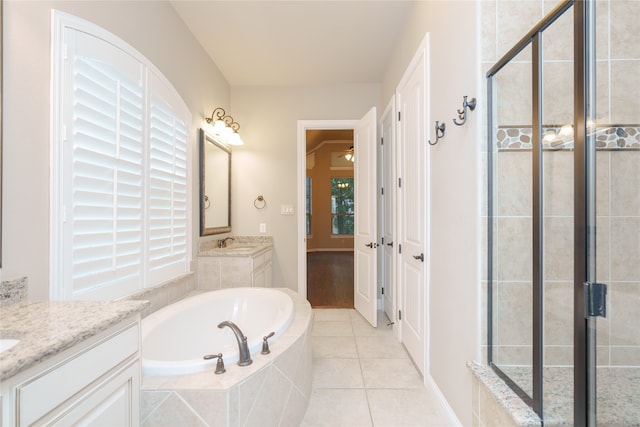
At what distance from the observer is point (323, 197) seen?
Answer: 942 cm

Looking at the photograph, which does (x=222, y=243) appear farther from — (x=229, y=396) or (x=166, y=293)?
(x=229, y=396)

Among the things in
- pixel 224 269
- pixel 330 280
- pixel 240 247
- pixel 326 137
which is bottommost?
pixel 330 280

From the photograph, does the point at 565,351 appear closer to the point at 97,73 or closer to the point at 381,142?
the point at 97,73

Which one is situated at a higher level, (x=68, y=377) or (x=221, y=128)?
(x=221, y=128)

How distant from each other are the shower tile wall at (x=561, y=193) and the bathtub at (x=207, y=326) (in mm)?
1254

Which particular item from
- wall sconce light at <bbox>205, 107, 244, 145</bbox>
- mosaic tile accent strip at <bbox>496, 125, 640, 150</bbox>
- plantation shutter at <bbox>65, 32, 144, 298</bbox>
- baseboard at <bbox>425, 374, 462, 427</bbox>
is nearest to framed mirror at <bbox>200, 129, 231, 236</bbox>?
wall sconce light at <bbox>205, 107, 244, 145</bbox>

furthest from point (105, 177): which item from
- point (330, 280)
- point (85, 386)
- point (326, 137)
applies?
point (326, 137)

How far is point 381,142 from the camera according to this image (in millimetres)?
3771

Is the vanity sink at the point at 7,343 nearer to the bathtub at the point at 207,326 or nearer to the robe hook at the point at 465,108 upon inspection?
the bathtub at the point at 207,326

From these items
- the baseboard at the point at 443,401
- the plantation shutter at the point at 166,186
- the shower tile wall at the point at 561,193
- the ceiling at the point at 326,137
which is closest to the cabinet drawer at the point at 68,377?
the plantation shutter at the point at 166,186

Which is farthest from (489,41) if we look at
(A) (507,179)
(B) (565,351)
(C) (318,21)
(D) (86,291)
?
(D) (86,291)

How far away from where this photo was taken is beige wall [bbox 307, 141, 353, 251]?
30.7 feet

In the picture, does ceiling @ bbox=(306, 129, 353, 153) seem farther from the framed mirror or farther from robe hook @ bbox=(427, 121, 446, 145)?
robe hook @ bbox=(427, 121, 446, 145)

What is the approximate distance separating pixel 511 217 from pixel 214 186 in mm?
2780
